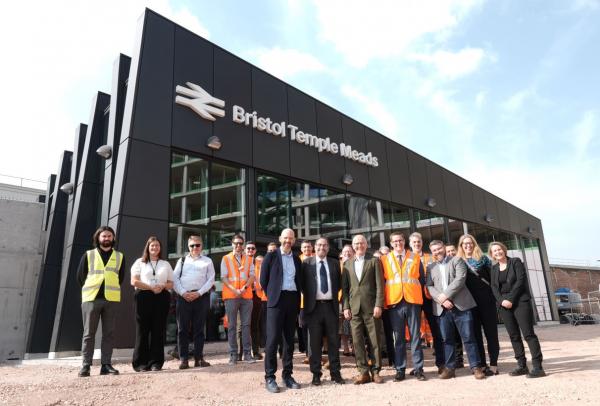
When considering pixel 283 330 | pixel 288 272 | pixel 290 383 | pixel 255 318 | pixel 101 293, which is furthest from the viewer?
pixel 255 318

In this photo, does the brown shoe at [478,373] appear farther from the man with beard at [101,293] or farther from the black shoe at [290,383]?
the man with beard at [101,293]

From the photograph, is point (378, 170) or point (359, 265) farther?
point (378, 170)

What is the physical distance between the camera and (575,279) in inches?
1286

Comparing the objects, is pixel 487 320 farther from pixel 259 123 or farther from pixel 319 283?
pixel 259 123

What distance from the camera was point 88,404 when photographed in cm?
363

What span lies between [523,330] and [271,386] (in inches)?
117

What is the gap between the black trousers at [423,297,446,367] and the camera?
511 centimetres

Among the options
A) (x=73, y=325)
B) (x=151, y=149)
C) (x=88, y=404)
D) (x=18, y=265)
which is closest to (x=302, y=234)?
(x=151, y=149)

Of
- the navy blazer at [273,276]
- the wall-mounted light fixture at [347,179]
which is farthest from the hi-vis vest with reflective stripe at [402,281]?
the wall-mounted light fixture at [347,179]

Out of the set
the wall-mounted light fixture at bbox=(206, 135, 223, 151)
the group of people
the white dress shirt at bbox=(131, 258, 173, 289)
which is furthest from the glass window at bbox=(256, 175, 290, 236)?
the white dress shirt at bbox=(131, 258, 173, 289)

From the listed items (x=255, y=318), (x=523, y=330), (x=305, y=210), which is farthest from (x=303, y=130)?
(x=523, y=330)

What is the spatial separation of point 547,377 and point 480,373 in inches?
27.2

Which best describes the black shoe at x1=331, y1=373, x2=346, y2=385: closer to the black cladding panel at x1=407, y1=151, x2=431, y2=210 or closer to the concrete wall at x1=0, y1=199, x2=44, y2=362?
the concrete wall at x1=0, y1=199, x2=44, y2=362

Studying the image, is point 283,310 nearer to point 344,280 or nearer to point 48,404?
point 344,280
